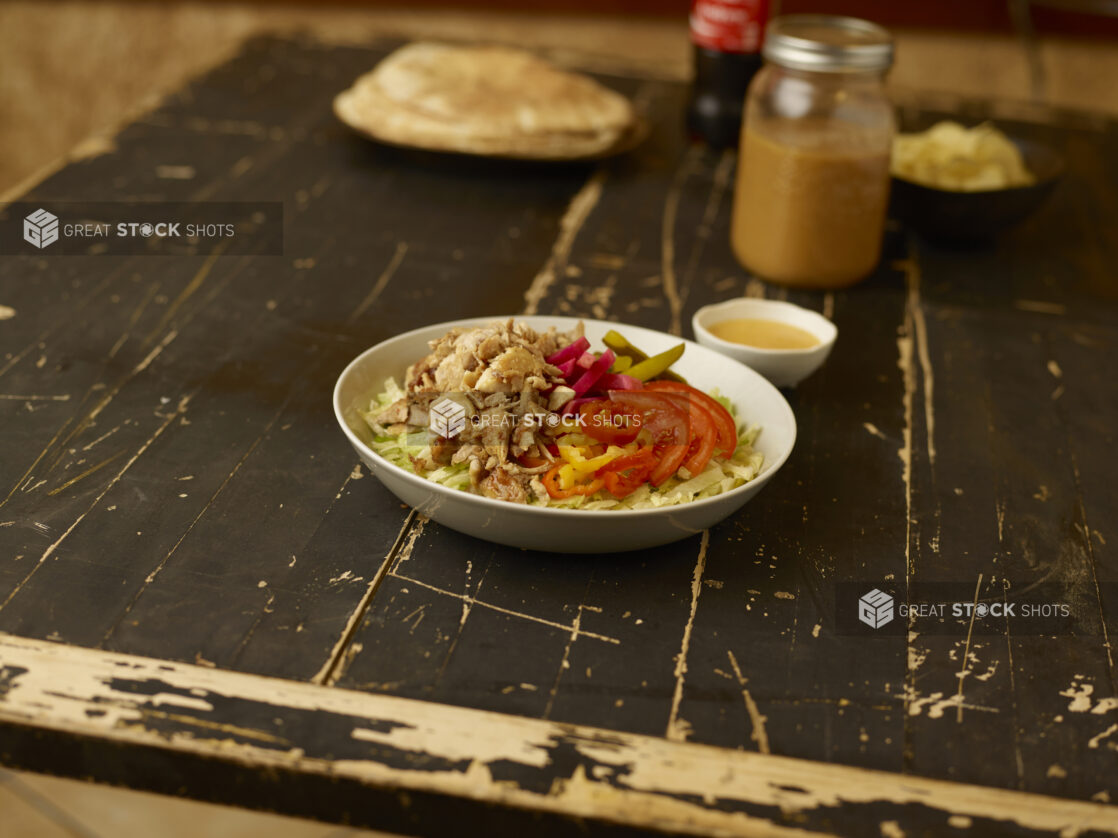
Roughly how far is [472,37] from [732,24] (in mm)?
A: 1899

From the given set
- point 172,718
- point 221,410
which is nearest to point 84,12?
point 221,410

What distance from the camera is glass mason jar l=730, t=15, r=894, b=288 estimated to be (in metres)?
1.60

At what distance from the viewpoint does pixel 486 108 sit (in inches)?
80.6

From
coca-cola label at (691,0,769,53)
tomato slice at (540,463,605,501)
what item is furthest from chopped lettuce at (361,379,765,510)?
coca-cola label at (691,0,769,53)

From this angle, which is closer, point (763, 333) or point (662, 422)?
point (662, 422)

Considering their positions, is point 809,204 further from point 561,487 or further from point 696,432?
point 561,487

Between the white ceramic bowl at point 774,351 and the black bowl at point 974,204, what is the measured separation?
53 centimetres

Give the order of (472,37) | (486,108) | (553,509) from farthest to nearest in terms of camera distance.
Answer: (472,37) < (486,108) < (553,509)

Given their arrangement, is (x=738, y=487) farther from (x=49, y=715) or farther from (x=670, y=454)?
(x=49, y=715)

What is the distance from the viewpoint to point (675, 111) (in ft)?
8.46

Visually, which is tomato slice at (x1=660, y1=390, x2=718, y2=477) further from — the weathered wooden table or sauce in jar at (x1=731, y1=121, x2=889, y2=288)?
sauce in jar at (x1=731, y1=121, x2=889, y2=288)

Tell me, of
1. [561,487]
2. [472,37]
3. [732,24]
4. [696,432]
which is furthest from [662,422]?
[472,37]

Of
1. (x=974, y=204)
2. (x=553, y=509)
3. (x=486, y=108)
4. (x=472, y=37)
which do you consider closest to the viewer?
(x=553, y=509)

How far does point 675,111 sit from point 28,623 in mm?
2057
